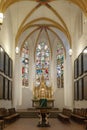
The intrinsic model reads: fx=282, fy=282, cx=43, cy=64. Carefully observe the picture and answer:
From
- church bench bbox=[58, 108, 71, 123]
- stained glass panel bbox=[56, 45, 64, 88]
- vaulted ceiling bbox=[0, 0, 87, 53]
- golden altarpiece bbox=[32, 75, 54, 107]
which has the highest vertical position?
vaulted ceiling bbox=[0, 0, 87, 53]

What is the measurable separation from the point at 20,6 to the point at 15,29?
258cm

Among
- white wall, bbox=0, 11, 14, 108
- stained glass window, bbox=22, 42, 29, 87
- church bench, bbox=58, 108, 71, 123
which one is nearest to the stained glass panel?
stained glass window, bbox=22, 42, 29, 87

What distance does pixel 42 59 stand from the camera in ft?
111

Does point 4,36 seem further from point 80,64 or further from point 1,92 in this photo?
point 80,64

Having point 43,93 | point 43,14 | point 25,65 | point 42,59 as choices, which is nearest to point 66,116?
point 43,14

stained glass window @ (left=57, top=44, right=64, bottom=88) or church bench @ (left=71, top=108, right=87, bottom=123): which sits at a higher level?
stained glass window @ (left=57, top=44, right=64, bottom=88)

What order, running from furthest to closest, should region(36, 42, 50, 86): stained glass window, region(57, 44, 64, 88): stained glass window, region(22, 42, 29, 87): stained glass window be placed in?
1. region(36, 42, 50, 86): stained glass window
2. region(57, 44, 64, 88): stained glass window
3. region(22, 42, 29, 87): stained glass window

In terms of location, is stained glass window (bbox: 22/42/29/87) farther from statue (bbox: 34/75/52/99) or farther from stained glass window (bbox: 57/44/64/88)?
Answer: stained glass window (bbox: 57/44/64/88)

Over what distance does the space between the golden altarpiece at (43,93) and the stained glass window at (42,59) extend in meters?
2.56

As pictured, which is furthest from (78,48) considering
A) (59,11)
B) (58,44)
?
(58,44)

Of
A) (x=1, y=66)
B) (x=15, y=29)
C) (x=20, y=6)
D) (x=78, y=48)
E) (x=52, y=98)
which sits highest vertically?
(x=20, y=6)

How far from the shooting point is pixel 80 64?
2169 cm

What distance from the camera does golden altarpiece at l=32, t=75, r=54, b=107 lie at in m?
30.0

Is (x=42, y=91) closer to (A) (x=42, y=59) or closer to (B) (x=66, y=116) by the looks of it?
(A) (x=42, y=59)
